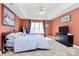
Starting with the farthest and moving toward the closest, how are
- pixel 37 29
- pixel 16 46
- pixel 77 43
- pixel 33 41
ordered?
1. pixel 37 29
2. pixel 77 43
3. pixel 33 41
4. pixel 16 46

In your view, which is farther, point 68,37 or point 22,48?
point 68,37

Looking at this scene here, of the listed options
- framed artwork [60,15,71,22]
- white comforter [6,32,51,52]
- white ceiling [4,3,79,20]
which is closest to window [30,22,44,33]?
framed artwork [60,15,71,22]

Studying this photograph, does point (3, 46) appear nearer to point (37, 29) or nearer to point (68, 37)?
point (68, 37)

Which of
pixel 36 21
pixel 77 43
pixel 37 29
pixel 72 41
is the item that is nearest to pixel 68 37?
pixel 72 41

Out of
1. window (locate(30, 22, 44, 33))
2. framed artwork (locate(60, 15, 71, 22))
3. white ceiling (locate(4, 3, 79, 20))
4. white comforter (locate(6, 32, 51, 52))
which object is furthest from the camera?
window (locate(30, 22, 44, 33))

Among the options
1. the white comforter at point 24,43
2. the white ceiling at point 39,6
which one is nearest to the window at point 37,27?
the white ceiling at point 39,6

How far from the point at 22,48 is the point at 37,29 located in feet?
14.6

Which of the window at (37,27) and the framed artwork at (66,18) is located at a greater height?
the framed artwork at (66,18)

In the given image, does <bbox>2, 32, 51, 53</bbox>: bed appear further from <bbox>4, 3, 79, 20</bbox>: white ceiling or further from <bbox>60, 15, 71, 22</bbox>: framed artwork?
<bbox>60, 15, 71, 22</bbox>: framed artwork

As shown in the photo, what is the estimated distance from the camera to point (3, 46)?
3.54 m

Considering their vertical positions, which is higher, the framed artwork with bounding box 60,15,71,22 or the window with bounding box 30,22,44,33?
the framed artwork with bounding box 60,15,71,22

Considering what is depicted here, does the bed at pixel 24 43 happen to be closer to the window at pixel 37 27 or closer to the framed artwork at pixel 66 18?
the framed artwork at pixel 66 18

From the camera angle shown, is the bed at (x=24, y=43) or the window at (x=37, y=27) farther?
the window at (x=37, y=27)

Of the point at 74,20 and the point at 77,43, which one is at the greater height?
the point at 74,20
